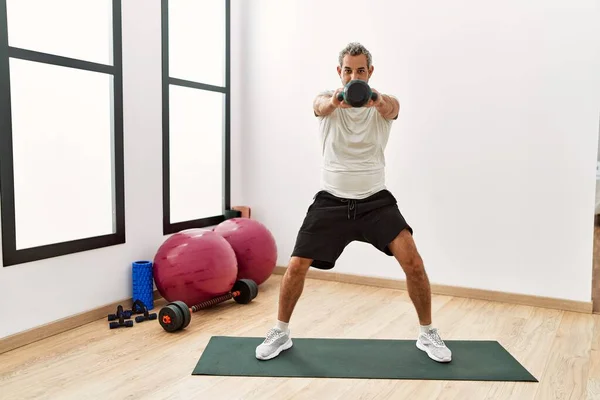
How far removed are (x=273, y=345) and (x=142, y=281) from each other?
1.09 metres

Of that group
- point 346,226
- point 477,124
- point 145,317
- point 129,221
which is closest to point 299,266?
point 346,226

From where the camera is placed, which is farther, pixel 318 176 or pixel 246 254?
pixel 318 176

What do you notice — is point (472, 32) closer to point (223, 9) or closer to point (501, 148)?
point (501, 148)

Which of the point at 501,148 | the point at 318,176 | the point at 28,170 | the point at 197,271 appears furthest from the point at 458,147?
the point at 28,170

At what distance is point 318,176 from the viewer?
398cm

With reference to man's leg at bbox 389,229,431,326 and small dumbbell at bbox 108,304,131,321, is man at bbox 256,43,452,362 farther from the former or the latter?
small dumbbell at bbox 108,304,131,321

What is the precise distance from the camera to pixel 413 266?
7.77ft

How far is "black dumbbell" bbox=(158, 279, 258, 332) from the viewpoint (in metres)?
2.74

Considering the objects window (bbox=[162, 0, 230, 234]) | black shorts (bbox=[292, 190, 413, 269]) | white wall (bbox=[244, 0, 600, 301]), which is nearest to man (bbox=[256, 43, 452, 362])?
black shorts (bbox=[292, 190, 413, 269])

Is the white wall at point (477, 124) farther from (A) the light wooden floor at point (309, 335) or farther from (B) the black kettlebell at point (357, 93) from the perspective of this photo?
(B) the black kettlebell at point (357, 93)

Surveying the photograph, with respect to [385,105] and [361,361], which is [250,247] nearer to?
[361,361]

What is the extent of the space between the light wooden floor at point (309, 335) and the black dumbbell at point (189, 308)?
50mm

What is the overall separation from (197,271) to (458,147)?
1820 mm

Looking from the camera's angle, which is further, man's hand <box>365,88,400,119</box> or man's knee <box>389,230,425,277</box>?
man's knee <box>389,230,425,277</box>
